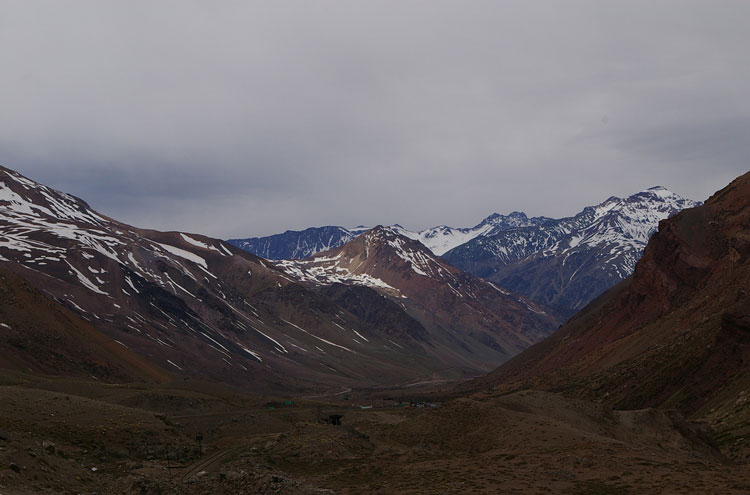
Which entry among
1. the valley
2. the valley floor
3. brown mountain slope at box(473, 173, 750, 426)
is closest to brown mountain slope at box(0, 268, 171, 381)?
the valley

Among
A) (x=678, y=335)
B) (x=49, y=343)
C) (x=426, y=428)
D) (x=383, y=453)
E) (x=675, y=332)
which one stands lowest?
(x=49, y=343)

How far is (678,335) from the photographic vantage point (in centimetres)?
11062

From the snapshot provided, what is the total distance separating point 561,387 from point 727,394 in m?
51.9

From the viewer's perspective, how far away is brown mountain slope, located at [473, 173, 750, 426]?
278 ft

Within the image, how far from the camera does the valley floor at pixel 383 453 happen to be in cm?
3362

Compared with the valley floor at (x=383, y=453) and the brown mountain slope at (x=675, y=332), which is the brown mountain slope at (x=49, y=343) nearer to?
the valley floor at (x=383, y=453)

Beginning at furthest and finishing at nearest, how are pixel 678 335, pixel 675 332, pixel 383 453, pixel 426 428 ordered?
pixel 675 332 < pixel 678 335 < pixel 426 428 < pixel 383 453

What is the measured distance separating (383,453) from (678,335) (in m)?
79.7

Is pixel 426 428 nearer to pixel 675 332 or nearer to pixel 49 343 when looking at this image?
pixel 675 332

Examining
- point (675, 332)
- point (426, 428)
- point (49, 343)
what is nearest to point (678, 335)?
point (675, 332)

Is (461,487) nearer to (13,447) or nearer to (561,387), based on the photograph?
(13,447)

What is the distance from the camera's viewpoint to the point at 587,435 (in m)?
52.2

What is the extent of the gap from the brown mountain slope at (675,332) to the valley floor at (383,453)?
23.9m

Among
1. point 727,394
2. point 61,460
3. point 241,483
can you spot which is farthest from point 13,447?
point 727,394
